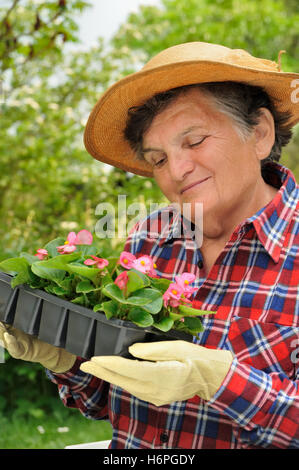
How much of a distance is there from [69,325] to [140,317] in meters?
0.21

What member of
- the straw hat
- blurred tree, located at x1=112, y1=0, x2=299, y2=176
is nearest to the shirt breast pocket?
the straw hat

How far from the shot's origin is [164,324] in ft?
4.09

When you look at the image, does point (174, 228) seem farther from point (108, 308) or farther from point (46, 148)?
point (46, 148)

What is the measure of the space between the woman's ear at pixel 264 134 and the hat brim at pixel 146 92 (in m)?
0.07

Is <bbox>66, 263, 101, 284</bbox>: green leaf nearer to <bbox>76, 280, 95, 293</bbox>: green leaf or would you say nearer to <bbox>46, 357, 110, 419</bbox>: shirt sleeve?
<bbox>76, 280, 95, 293</bbox>: green leaf

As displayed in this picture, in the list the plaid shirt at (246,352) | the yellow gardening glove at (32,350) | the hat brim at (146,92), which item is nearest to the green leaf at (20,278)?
the yellow gardening glove at (32,350)

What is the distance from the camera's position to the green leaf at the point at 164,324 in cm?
123

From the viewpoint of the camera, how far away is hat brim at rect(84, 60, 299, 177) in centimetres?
146

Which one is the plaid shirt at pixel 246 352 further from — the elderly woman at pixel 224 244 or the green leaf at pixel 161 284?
the green leaf at pixel 161 284

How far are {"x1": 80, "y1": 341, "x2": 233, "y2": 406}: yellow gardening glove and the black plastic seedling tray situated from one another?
0.04 m

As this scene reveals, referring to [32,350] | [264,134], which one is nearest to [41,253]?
[32,350]
